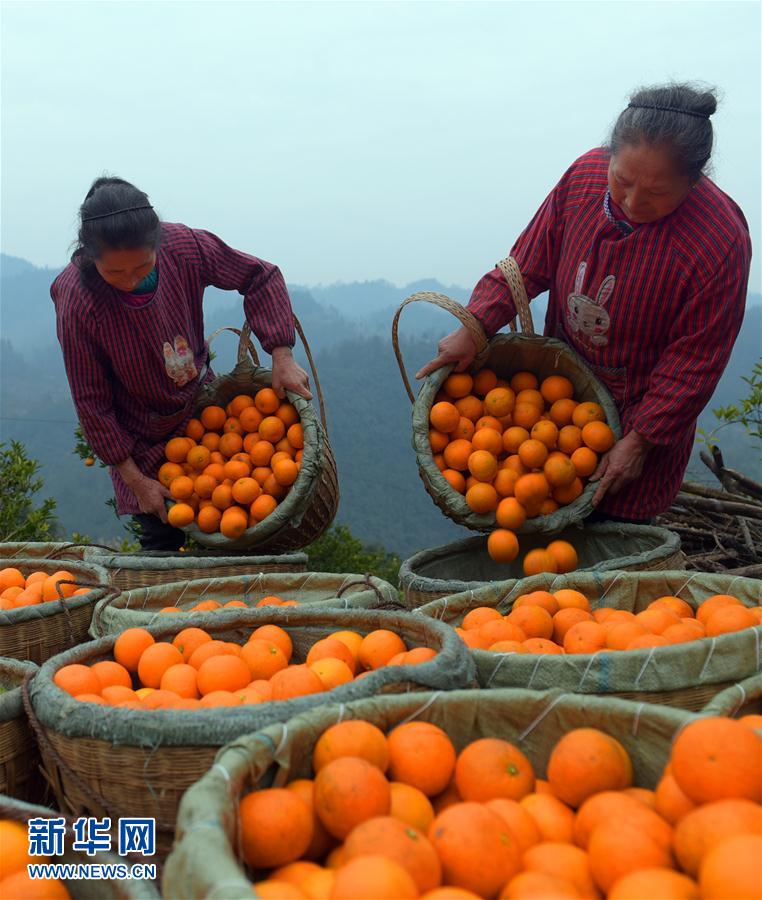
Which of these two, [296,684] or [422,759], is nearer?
[422,759]

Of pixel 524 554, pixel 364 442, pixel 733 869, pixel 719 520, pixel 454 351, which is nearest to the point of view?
pixel 733 869

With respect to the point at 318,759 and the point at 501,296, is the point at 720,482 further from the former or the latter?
the point at 318,759

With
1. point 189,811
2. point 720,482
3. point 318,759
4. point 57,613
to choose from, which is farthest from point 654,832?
point 720,482

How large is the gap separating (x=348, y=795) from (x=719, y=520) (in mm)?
3847

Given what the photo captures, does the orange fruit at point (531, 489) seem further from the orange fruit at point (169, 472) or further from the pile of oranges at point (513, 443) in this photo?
the orange fruit at point (169, 472)

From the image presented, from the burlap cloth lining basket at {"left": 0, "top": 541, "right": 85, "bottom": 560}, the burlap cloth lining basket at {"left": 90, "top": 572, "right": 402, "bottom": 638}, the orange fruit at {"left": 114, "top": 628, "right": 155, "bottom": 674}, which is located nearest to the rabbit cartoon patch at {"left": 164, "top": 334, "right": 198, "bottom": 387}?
the burlap cloth lining basket at {"left": 0, "top": 541, "right": 85, "bottom": 560}

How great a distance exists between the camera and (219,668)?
1863 millimetres

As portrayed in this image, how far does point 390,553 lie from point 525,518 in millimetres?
4236

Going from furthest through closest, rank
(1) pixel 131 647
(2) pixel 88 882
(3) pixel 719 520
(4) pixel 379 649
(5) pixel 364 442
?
(5) pixel 364 442, (3) pixel 719 520, (1) pixel 131 647, (4) pixel 379 649, (2) pixel 88 882

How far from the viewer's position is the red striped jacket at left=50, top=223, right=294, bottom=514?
370 cm

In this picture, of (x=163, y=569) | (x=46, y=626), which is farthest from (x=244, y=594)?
(x=46, y=626)

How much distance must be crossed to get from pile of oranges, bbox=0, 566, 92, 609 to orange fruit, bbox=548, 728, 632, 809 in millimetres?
1883

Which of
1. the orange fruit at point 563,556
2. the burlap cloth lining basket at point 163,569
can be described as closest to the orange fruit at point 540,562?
the orange fruit at point 563,556

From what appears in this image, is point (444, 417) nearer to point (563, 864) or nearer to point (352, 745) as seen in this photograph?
point (352, 745)
